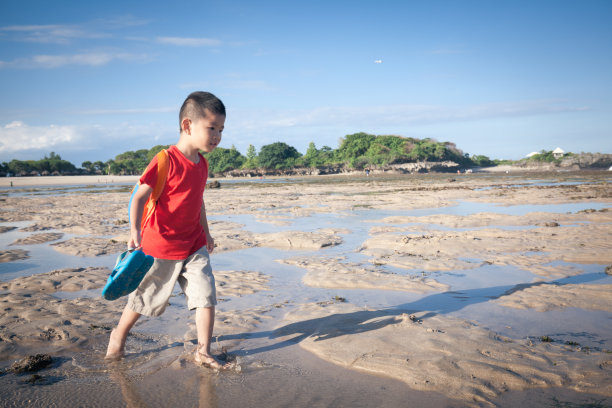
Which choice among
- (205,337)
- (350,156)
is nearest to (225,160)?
(350,156)

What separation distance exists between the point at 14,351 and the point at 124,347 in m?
0.79

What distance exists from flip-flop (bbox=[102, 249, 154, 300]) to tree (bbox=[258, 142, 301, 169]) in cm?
7721

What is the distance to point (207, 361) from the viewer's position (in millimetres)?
2705

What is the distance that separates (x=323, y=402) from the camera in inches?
88.4

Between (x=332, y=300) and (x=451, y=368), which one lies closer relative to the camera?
(x=451, y=368)

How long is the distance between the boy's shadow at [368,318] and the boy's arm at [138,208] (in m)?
1.11

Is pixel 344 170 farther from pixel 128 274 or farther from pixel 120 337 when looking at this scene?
pixel 128 274

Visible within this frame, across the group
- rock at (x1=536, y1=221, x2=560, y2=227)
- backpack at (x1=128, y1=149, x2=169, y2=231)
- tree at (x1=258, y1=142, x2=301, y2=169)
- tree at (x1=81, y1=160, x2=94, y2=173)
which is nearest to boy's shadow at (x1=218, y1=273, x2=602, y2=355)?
backpack at (x1=128, y1=149, x2=169, y2=231)

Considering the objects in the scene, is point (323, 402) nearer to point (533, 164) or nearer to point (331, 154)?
point (533, 164)

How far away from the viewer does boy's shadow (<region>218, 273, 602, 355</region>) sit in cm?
319

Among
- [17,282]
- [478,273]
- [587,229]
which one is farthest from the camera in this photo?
[587,229]

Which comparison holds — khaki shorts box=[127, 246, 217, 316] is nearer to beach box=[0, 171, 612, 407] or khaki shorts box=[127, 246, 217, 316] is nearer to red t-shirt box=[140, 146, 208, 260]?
red t-shirt box=[140, 146, 208, 260]

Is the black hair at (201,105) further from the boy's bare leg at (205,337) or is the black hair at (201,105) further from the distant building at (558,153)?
the distant building at (558,153)

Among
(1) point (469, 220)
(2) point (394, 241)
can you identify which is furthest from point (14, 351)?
(1) point (469, 220)
